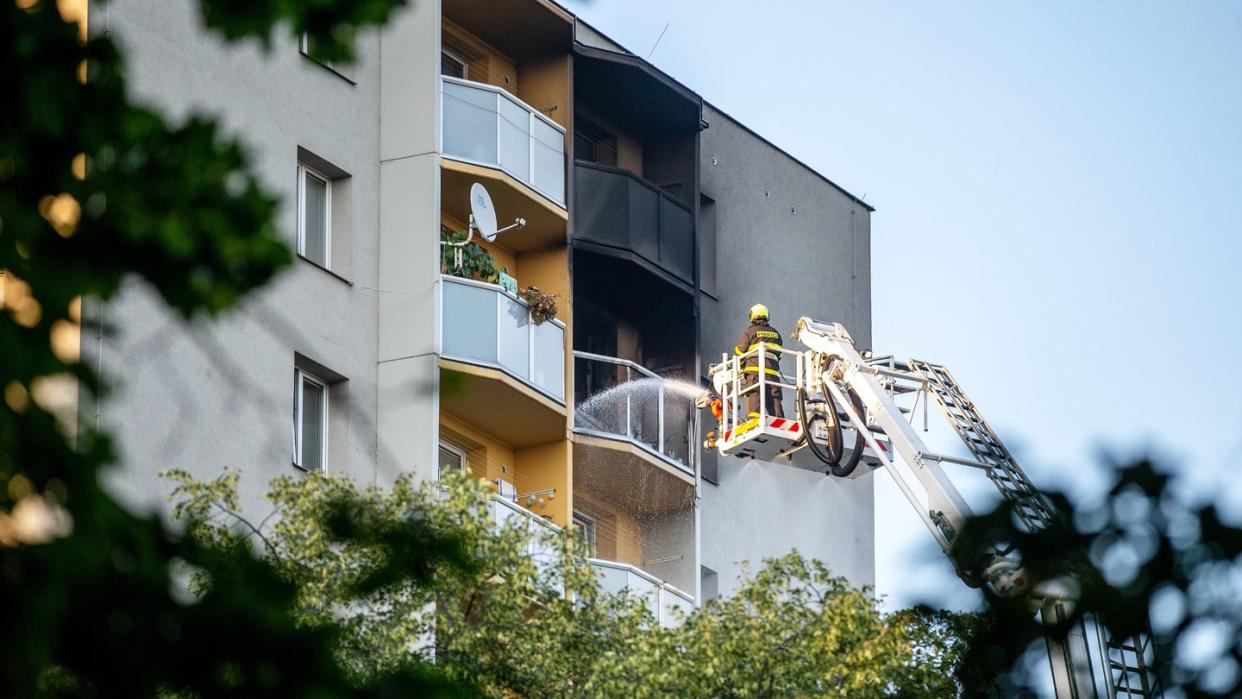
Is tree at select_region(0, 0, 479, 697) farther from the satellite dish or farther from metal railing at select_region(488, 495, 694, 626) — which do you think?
the satellite dish

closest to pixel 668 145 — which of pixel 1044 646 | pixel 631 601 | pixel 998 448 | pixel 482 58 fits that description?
pixel 482 58

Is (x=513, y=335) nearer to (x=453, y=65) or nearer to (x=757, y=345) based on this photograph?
(x=757, y=345)

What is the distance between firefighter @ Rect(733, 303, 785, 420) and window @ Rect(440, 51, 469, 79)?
4.61 m

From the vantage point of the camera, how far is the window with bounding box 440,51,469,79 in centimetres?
3140

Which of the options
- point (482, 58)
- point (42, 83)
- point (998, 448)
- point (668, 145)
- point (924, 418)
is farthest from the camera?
point (668, 145)

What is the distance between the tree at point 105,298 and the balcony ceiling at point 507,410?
20454 millimetres

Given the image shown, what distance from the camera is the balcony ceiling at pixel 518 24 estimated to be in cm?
3100

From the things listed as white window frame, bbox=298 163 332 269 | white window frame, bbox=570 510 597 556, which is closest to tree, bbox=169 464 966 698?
white window frame, bbox=298 163 332 269

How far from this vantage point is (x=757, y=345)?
30.8 metres

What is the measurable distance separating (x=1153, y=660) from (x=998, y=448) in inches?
808

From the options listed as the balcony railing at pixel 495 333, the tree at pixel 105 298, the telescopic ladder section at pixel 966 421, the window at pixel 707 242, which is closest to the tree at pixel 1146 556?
the tree at pixel 105 298

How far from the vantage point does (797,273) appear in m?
38.9

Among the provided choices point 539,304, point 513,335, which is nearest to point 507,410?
point 513,335

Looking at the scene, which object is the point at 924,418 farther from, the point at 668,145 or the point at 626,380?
the point at 668,145
